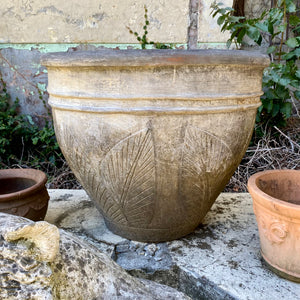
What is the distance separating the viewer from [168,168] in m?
1.29

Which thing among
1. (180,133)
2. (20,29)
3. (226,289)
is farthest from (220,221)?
(20,29)

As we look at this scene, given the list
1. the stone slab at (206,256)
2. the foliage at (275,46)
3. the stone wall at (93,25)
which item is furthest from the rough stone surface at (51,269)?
the stone wall at (93,25)

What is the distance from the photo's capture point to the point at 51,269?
0.76 m

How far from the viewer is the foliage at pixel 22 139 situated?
9.76 feet

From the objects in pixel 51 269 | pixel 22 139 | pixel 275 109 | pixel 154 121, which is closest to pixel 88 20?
pixel 22 139

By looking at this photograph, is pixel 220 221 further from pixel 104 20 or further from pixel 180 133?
pixel 104 20

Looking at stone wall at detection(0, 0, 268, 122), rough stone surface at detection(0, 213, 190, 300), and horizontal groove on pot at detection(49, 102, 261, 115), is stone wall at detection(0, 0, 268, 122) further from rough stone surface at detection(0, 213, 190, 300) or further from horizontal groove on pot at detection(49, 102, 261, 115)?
rough stone surface at detection(0, 213, 190, 300)

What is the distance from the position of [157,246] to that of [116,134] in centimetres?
62

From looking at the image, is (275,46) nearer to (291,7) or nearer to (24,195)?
(291,7)

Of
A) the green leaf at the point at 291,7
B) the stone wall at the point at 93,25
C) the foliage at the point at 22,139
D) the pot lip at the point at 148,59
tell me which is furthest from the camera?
the foliage at the point at 22,139

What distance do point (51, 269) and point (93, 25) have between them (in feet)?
8.42

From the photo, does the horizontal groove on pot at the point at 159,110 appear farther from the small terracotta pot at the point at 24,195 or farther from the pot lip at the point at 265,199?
the small terracotta pot at the point at 24,195

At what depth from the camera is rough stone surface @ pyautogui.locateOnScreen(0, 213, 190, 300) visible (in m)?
0.70

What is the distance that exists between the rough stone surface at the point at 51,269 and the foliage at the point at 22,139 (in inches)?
85.4
